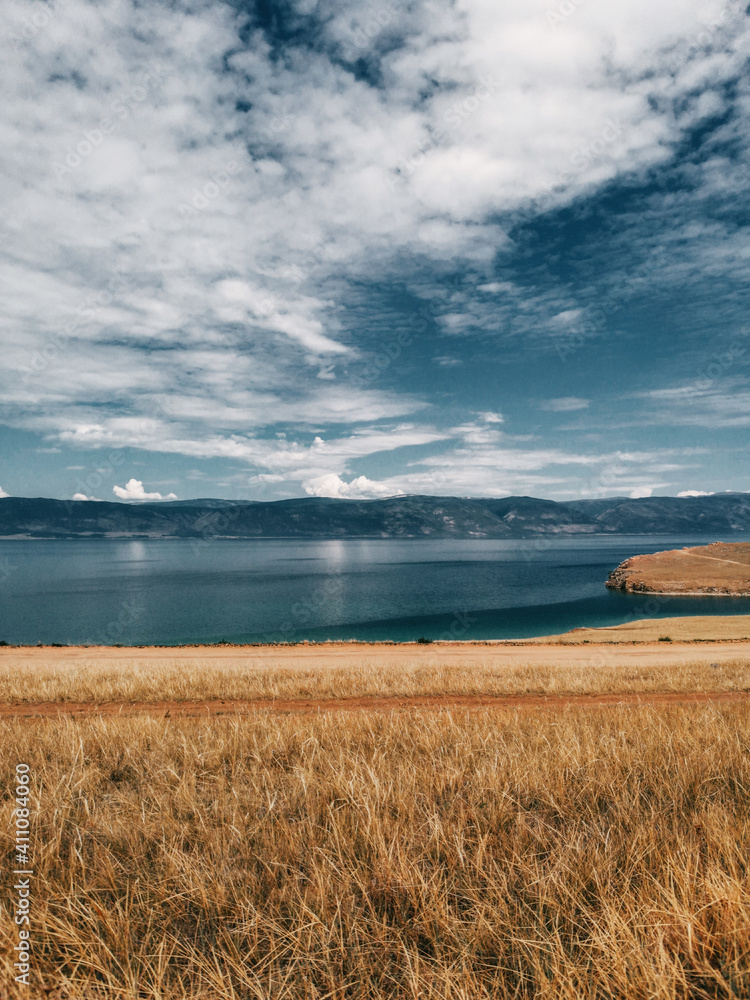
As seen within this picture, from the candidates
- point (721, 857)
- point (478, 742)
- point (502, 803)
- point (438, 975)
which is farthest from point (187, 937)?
point (478, 742)

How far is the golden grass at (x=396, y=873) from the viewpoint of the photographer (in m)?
2.51

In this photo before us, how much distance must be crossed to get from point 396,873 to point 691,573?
371 feet

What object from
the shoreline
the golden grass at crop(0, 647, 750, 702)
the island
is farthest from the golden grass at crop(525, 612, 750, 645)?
the island

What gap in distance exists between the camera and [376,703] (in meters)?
13.1

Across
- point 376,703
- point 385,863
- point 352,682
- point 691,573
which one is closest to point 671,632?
point 352,682

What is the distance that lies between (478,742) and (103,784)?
4.51 meters

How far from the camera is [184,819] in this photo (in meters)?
4.43

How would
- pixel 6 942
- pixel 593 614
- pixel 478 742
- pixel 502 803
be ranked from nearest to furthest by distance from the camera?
pixel 6 942 < pixel 502 803 < pixel 478 742 < pixel 593 614

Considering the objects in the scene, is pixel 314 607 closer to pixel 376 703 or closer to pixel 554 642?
pixel 554 642

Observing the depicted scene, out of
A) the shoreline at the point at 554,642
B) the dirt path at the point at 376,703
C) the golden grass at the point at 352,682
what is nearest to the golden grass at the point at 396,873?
the dirt path at the point at 376,703

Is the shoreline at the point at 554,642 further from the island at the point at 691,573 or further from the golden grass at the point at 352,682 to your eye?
the island at the point at 691,573

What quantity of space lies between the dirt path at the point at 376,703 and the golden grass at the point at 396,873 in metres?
6.26

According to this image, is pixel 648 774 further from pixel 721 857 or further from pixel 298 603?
pixel 298 603

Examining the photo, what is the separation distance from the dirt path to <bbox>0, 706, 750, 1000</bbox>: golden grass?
20.5 feet
